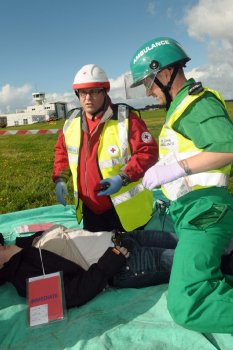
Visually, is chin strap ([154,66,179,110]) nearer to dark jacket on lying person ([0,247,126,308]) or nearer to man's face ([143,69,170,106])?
man's face ([143,69,170,106])

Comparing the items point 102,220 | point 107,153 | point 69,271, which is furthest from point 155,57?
point 102,220

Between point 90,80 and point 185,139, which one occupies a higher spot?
point 90,80

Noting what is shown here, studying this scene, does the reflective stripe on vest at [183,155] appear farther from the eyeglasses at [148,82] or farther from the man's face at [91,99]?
the man's face at [91,99]

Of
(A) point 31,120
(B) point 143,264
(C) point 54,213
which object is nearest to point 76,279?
(B) point 143,264

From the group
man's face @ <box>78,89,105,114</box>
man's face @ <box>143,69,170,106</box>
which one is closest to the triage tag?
man's face @ <box>143,69,170,106</box>

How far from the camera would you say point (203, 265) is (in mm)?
2607

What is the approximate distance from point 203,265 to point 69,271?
1.30 metres

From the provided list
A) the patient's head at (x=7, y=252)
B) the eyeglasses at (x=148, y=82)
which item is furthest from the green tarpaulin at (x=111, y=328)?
the eyeglasses at (x=148, y=82)

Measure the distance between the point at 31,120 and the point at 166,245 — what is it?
108931 millimetres

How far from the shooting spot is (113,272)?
10.3 ft

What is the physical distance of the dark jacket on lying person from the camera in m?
3.07

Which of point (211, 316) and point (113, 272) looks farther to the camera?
point (113, 272)

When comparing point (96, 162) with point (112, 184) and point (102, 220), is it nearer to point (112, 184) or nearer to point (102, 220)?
point (112, 184)

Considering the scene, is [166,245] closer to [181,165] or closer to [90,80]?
[181,165]
